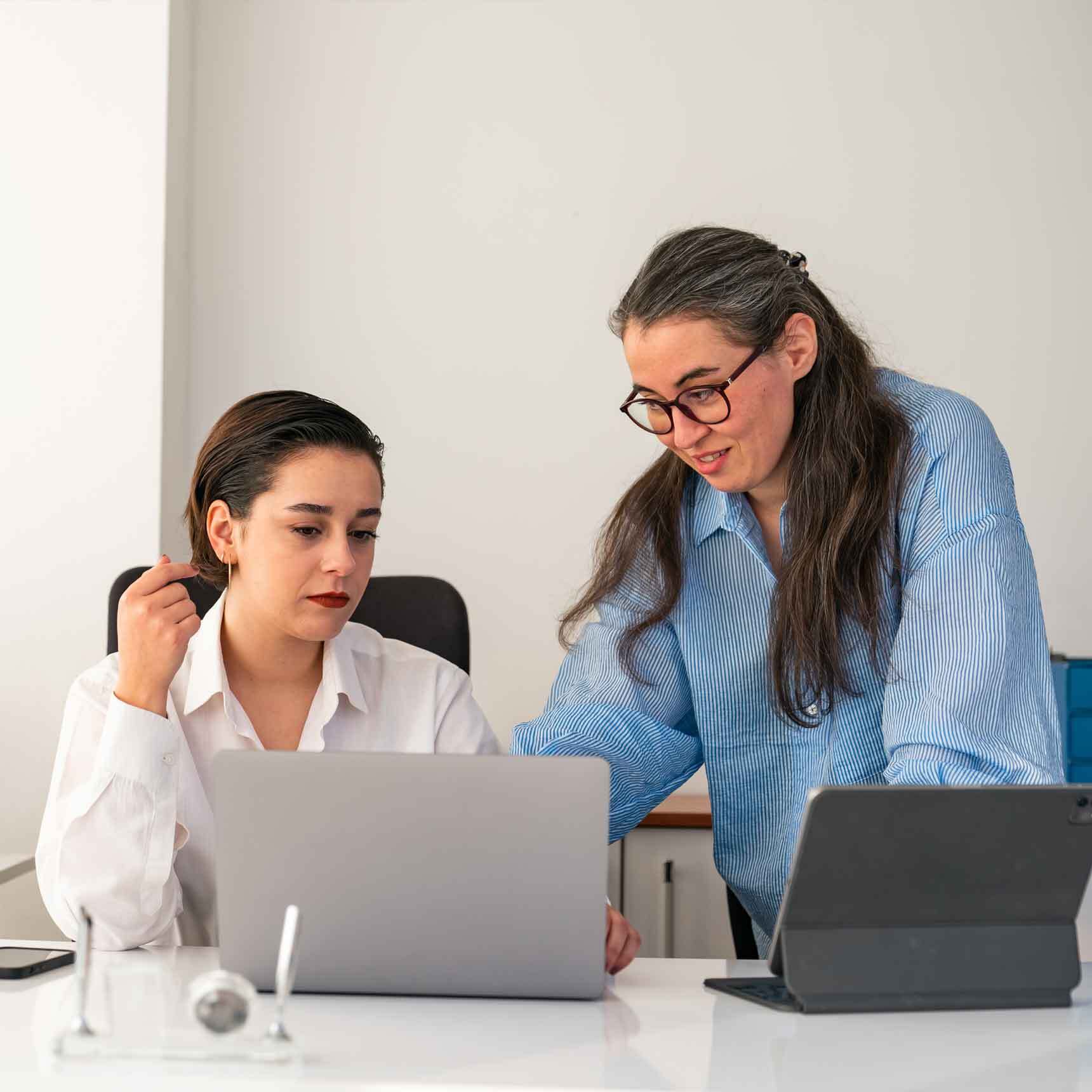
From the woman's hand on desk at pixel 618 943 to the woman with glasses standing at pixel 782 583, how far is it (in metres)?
0.27

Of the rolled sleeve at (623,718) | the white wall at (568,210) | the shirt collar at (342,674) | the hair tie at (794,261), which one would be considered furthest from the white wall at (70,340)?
the hair tie at (794,261)

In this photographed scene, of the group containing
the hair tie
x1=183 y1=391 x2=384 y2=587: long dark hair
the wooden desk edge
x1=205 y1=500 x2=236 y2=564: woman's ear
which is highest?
the hair tie

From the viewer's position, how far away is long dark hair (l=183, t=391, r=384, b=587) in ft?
5.79

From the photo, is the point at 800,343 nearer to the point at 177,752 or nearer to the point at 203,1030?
the point at 177,752

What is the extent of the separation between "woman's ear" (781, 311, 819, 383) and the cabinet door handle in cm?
116

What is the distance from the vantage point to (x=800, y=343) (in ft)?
5.40

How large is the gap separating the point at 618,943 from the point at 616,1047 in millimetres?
300

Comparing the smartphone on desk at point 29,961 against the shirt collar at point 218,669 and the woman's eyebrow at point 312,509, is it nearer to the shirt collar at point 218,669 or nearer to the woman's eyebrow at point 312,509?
the shirt collar at point 218,669

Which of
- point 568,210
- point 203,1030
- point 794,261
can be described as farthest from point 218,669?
point 568,210

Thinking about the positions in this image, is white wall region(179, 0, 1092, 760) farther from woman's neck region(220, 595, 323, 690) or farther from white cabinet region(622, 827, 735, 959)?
woman's neck region(220, 595, 323, 690)

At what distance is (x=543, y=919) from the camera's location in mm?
1129

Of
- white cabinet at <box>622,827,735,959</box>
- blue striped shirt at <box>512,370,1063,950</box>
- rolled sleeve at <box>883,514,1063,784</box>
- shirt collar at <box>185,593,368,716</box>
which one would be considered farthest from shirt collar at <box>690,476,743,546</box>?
white cabinet at <box>622,827,735,959</box>

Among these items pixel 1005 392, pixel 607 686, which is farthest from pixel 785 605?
pixel 1005 392

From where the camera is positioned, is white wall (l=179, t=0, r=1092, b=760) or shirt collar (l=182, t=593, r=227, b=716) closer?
shirt collar (l=182, t=593, r=227, b=716)
